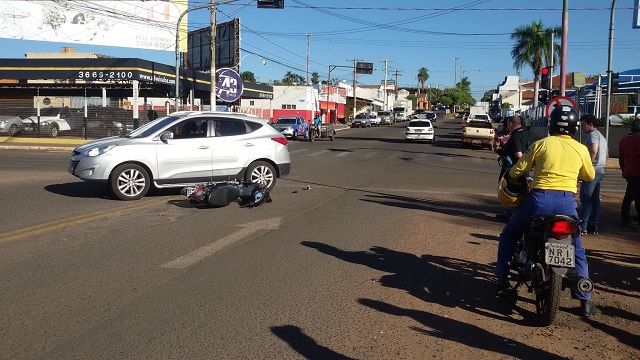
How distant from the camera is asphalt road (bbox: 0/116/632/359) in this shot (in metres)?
4.75

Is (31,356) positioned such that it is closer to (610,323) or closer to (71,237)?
(71,237)

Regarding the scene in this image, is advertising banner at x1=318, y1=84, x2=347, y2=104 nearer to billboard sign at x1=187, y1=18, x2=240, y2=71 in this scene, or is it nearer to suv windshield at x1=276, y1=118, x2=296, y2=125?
billboard sign at x1=187, y1=18, x2=240, y2=71

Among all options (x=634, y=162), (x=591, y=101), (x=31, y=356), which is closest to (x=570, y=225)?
(x=31, y=356)

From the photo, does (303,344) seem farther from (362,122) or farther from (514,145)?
(362,122)

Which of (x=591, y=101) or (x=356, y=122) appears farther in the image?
(x=356, y=122)

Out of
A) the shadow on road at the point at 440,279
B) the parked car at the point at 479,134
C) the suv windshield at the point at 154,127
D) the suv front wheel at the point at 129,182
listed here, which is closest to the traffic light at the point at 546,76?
the parked car at the point at 479,134

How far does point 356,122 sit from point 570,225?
2490 inches

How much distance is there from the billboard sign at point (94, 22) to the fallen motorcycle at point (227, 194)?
29.4 m

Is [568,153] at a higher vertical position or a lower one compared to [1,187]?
higher

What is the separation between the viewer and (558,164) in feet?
17.6

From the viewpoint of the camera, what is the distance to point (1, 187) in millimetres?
13562

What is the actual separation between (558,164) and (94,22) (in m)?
39.6

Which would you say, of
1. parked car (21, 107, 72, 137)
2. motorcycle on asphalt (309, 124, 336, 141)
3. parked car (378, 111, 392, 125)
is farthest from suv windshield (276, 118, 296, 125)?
parked car (378, 111, 392, 125)

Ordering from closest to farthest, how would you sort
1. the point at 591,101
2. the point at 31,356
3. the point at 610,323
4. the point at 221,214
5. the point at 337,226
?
the point at 31,356 < the point at 610,323 < the point at 337,226 < the point at 221,214 < the point at 591,101
